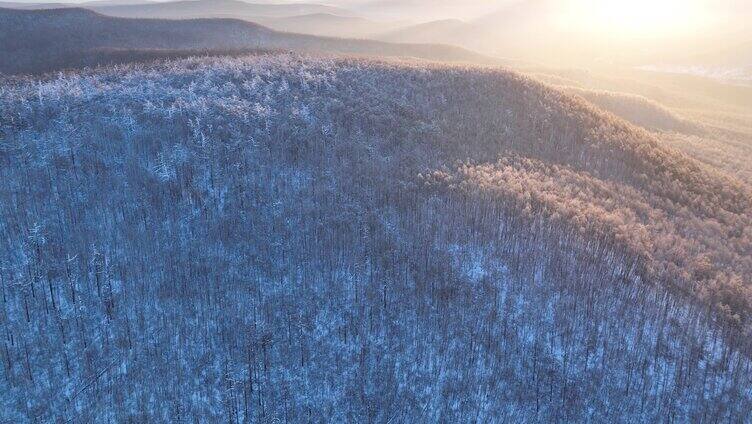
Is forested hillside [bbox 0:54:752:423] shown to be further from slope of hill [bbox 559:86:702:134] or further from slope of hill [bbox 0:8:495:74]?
slope of hill [bbox 0:8:495:74]

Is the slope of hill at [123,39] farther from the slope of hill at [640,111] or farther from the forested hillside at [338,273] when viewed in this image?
the slope of hill at [640,111]

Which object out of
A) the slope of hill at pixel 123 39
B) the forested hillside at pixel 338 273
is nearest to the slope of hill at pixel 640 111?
the forested hillside at pixel 338 273

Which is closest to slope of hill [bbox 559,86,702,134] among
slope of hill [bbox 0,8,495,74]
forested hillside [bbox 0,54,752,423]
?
forested hillside [bbox 0,54,752,423]

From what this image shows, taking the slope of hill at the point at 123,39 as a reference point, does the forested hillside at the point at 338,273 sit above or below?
below

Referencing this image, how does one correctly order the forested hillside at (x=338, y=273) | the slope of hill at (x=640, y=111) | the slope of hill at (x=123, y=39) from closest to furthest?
the forested hillside at (x=338, y=273), the slope of hill at (x=640, y=111), the slope of hill at (x=123, y=39)

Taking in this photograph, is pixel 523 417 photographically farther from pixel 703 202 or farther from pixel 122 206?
pixel 703 202
